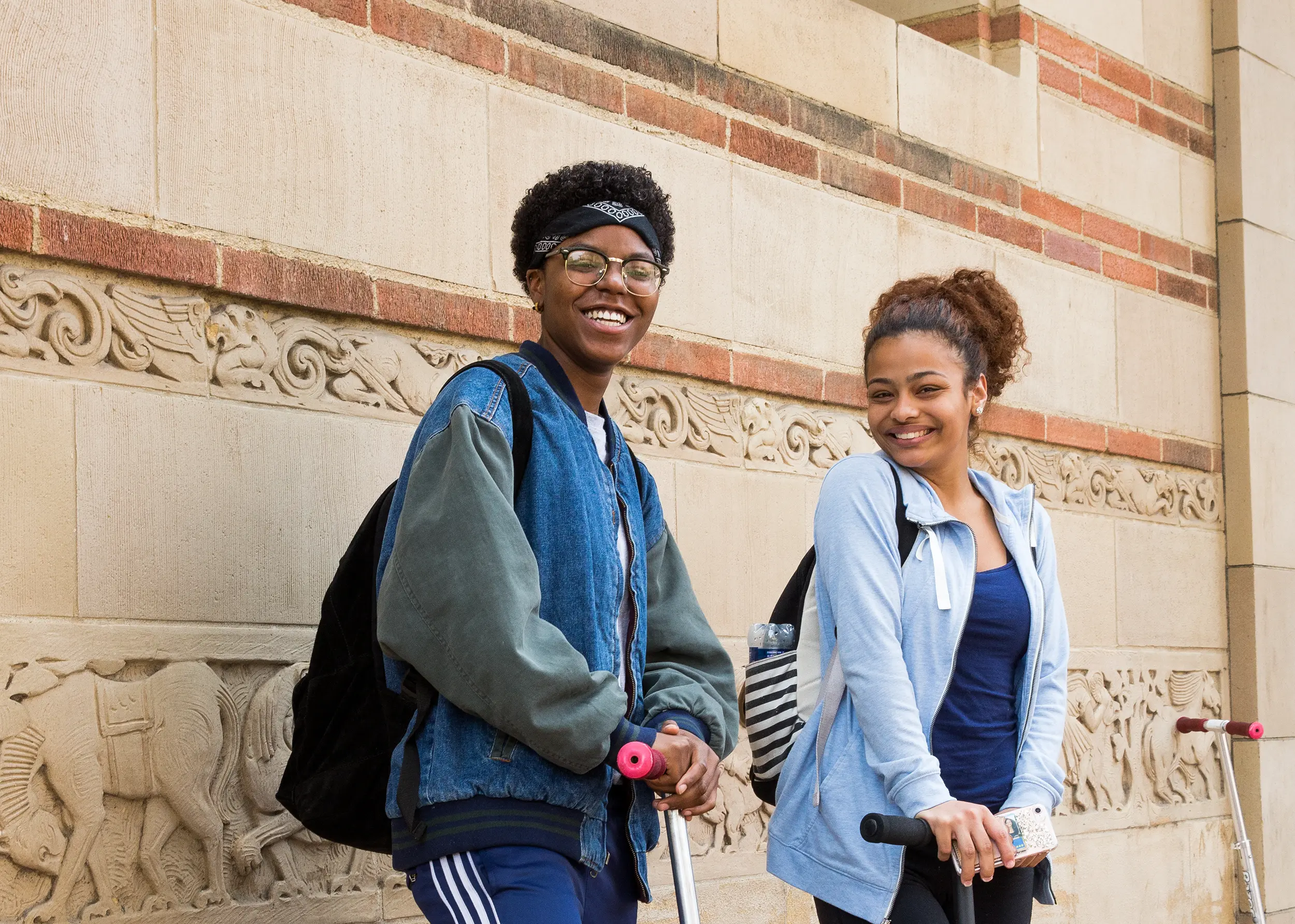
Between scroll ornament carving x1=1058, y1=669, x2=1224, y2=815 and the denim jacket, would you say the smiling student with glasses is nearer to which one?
the denim jacket

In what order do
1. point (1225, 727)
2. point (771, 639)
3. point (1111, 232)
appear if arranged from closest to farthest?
point (771, 639) → point (1225, 727) → point (1111, 232)

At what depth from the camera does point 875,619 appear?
3041mm

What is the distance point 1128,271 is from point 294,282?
4588mm

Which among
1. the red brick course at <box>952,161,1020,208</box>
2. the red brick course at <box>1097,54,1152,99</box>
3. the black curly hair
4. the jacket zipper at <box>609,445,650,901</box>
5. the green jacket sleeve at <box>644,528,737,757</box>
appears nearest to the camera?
the jacket zipper at <box>609,445,650,901</box>

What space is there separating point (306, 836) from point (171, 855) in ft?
1.20

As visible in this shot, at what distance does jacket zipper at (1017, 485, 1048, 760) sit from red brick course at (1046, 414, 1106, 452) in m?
3.52

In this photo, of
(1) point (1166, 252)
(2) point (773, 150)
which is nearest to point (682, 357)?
→ (2) point (773, 150)

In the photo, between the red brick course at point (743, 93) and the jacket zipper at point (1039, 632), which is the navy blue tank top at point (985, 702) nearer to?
the jacket zipper at point (1039, 632)

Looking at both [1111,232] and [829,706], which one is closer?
[829,706]

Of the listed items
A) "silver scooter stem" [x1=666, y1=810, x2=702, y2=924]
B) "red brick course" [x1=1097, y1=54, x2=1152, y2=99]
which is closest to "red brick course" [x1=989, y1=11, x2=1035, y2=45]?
"red brick course" [x1=1097, y1=54, x2=1152, y2=99]

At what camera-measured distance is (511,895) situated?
8.68ft

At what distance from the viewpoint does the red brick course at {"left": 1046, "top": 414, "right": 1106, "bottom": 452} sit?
6855 mm

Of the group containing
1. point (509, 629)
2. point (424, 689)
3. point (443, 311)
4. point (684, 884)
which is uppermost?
point (443, 311)

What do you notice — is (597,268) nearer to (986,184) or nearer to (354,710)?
(354,710)
